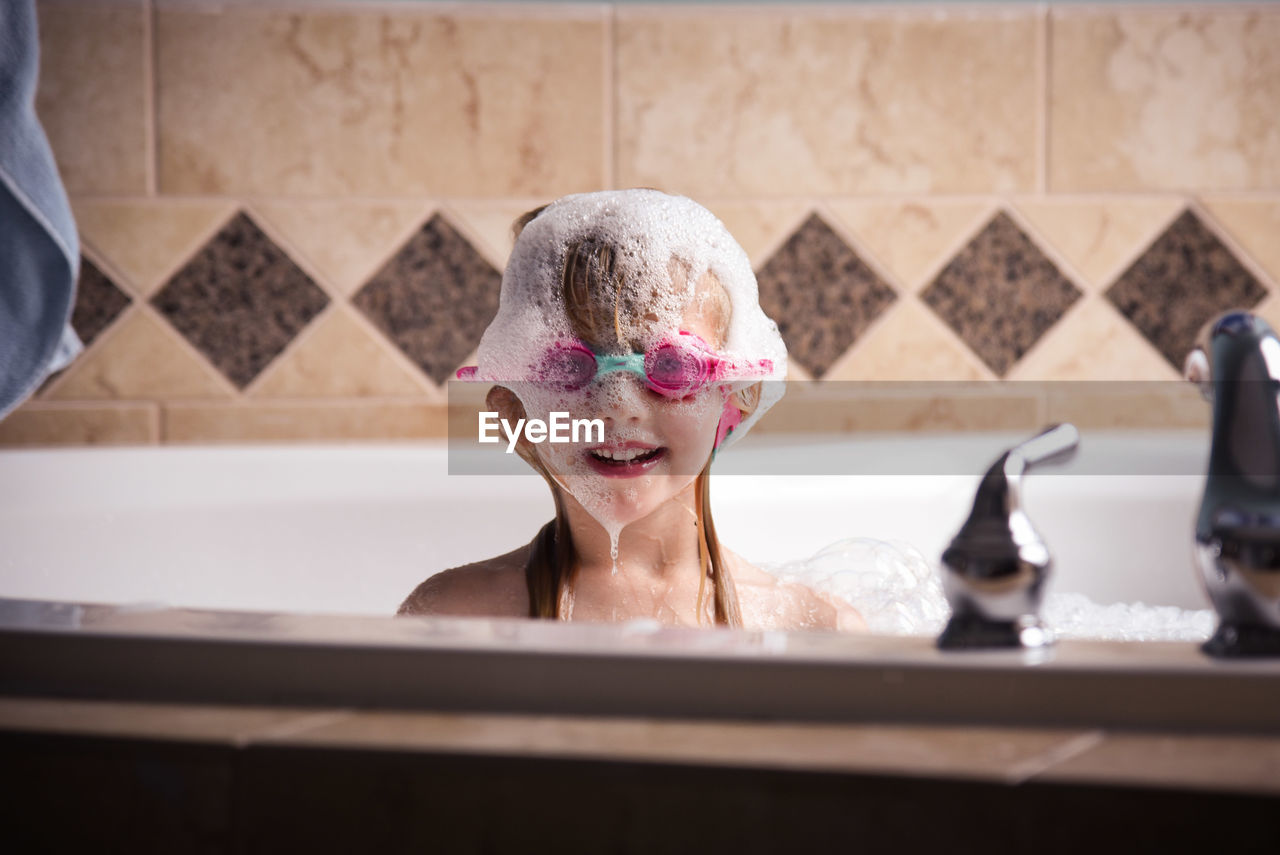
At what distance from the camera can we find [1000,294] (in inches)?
64.3

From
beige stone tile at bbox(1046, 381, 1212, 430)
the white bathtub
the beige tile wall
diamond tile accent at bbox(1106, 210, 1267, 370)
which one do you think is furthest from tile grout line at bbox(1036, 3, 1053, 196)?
the white bathtub

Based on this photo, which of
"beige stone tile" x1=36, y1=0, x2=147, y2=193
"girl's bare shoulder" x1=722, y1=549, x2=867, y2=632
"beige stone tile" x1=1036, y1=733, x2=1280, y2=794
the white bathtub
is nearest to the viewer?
"beige stone tile" x1=1036, y1=733, x2=1280, y2=794

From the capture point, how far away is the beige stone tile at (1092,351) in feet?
5.36

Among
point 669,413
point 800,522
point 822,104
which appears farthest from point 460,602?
point 822,104

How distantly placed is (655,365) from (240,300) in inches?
38.7

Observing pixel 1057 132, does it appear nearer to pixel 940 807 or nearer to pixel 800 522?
pixel 800 522

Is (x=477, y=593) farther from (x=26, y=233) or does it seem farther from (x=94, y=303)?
(x=94, y=303)

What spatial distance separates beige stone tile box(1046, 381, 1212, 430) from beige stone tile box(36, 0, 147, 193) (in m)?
1.39

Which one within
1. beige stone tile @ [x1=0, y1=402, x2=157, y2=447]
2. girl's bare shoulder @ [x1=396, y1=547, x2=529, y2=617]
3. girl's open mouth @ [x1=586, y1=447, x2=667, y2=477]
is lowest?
girl's bare shoulder @ [x1=396, y1=547, x2=529, y2=617]

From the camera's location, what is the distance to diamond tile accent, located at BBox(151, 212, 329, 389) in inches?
63.0

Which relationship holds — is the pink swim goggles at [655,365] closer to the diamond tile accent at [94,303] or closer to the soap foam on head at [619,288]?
the soap foam on head at [619,288]

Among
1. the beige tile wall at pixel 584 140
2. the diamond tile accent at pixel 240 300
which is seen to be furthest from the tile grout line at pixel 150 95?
the diamond tile accent at pixel 240 300

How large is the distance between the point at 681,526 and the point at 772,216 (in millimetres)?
774

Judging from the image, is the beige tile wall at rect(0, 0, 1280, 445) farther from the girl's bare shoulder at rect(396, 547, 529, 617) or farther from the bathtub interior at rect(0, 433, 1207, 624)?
the girl's bare shoulder at rect(396, 547, 529, 617)
